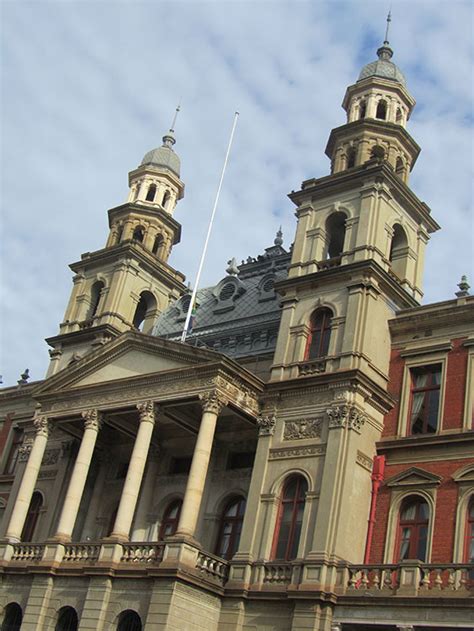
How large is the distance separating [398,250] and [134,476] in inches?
573

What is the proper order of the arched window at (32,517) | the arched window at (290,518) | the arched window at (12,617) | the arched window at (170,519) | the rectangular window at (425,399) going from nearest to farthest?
1. the arched window at (290,518)
2. the rectangular window at (425,399)
3. the arched window at (12,617)
4. the arched window at (170,519)
5. the arched window at (32,517)

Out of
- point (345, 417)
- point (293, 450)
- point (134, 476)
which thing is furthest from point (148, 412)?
point (345, 417)

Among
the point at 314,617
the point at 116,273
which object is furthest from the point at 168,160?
the point at 314,617

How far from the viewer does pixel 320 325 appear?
33438 mm

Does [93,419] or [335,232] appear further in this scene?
[335,232]

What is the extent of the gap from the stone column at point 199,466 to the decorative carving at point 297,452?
94.3 inches

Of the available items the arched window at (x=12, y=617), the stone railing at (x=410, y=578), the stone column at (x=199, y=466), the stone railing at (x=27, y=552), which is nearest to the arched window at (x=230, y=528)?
the stone column at (x=199, y=466)

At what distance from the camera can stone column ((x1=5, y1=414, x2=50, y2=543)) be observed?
114 feet

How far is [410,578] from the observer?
84.3ft

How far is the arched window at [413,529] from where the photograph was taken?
2847cm

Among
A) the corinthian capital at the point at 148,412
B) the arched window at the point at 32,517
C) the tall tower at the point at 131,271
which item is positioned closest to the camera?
the corinthian capital at the point at 148,412

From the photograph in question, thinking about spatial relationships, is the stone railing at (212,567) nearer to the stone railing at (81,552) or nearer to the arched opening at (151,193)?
the stone railing at (81,552)

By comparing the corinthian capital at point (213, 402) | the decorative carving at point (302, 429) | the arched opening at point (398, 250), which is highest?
the arched opening at point (398, 250)

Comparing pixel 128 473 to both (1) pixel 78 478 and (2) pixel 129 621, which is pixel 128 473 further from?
(2) pixel 129 621
